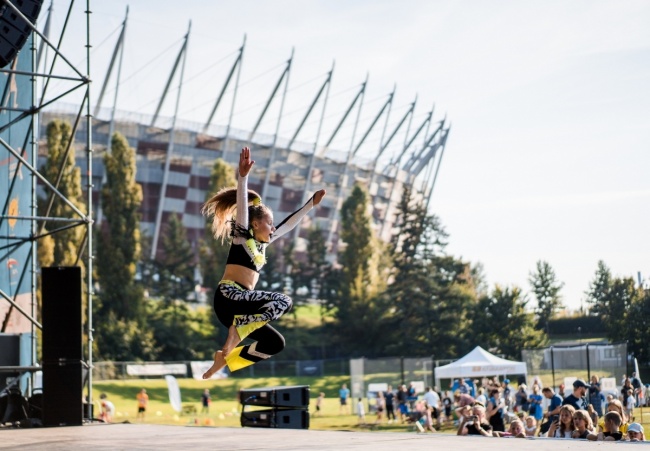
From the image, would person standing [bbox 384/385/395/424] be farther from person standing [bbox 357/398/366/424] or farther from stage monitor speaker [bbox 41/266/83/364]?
stage monitor speaker [bbox 41/266/83/364]

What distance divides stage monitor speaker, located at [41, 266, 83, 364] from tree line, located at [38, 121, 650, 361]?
3078 cm

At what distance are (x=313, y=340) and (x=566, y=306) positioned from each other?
22.0 m

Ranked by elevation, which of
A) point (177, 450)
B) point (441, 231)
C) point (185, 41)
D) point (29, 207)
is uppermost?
point (185, 41)

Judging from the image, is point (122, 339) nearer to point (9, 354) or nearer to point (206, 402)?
point (206, 402)

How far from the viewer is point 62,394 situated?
13.0 meters

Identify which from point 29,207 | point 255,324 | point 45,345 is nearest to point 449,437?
point 255,324

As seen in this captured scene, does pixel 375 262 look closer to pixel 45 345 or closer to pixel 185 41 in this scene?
pixel 185 41

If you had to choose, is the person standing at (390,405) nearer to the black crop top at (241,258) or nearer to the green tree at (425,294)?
the green tree at (425,294)

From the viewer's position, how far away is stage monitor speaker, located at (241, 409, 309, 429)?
37.2 feet

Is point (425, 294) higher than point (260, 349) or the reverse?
higher

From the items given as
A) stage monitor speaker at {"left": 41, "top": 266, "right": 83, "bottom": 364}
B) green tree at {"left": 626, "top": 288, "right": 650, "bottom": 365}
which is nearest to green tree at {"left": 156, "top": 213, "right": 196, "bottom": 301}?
green tree at {"left": 626, "top": 288, "right": 650, "bottom": 365}

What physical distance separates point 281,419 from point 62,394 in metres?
3.43

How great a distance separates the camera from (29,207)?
1788 cm

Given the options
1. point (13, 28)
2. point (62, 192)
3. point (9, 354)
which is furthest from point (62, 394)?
point (62, 192)
